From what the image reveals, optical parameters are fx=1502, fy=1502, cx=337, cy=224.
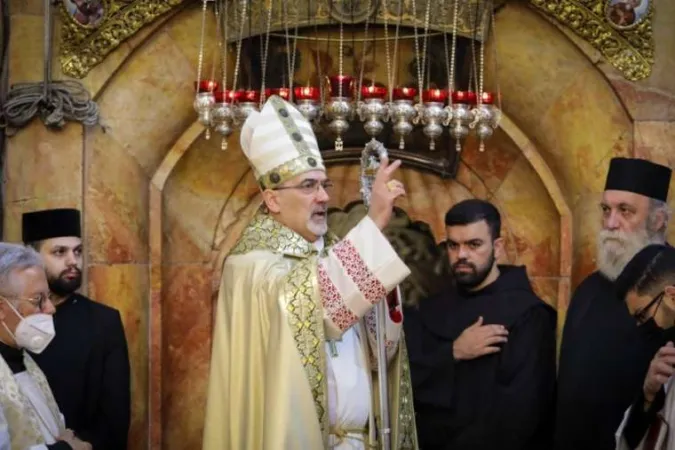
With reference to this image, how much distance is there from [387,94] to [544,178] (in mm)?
979

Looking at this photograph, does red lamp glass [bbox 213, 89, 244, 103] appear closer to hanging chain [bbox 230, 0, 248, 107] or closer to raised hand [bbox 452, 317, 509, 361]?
hanging chain [bbox 230, 0, 248, 107]

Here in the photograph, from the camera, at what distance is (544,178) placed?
781 cm

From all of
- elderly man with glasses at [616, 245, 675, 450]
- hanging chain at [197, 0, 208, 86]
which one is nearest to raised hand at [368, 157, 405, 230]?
elderly man with glasses at [616, 245, 675, 450]

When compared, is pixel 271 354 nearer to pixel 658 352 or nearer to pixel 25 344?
pixel 25 344

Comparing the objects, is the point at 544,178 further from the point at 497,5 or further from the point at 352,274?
the point at 352,274

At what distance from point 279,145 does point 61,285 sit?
81.2 inches

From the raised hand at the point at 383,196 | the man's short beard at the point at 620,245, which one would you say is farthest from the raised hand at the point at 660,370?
the man's short beard at the point at 620,245

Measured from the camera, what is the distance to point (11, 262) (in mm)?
5520

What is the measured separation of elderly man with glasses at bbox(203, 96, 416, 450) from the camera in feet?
17.1

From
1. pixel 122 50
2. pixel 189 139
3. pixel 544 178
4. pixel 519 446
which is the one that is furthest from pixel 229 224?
pixel 519 446

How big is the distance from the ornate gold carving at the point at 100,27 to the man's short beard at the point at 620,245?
257 cm

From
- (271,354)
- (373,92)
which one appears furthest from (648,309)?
(373,92)

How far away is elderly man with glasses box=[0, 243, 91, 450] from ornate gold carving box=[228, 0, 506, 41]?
2.36 m

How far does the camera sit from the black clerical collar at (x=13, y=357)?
550 centimetres
